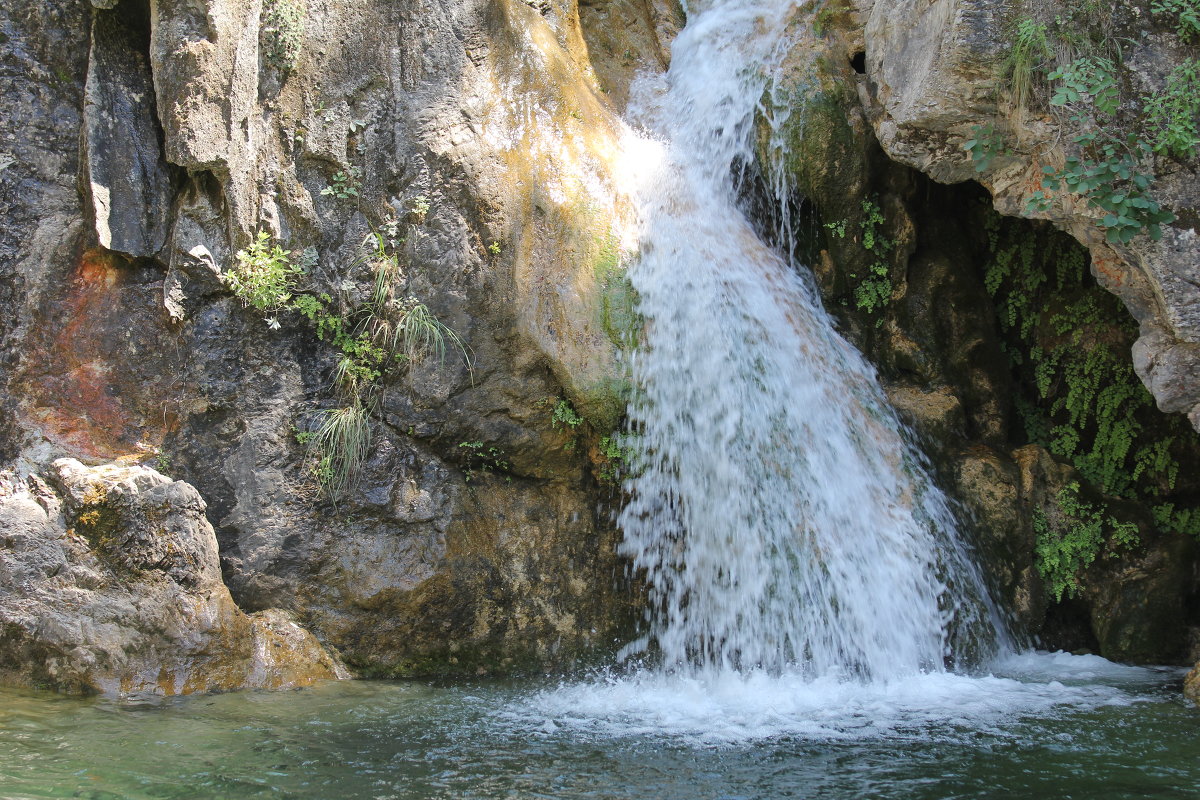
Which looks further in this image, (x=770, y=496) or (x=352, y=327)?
(x=352, y=327)

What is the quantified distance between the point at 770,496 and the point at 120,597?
3.87 metres

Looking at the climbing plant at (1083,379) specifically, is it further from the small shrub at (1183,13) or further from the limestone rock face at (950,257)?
the small shrub at (1183,13)

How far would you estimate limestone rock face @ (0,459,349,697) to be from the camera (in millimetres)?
4934

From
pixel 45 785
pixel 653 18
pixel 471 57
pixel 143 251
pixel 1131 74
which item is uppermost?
pixel 653 18

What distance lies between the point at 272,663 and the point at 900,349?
4.78 meters

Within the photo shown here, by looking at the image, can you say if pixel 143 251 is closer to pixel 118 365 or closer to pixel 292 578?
pixel 118 365

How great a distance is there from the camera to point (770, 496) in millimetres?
5613

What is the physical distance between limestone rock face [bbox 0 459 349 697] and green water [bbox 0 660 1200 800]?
23 cm

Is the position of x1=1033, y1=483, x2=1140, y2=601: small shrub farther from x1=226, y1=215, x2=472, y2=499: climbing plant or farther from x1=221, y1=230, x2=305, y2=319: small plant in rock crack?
x1=221, y1=230, x2=305, y2=319: small plant in rock crack

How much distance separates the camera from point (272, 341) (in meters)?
5.90

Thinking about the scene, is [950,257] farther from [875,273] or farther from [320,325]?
[320,325]

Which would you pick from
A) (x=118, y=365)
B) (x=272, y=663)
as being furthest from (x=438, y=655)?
(x=118, y=365)

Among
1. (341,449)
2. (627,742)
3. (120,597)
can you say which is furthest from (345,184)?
(627,742)

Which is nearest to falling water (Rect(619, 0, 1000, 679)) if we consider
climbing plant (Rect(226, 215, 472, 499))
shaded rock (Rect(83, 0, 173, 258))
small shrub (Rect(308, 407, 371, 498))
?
climbing plant (Rect(226, 215, 472, 499))
